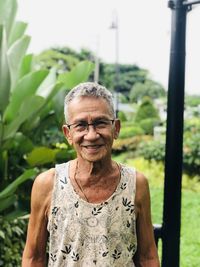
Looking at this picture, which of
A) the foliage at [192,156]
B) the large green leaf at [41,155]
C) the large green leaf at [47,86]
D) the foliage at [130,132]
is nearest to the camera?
the large green leaf at [41,155]

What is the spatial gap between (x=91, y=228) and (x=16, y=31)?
2.01 m

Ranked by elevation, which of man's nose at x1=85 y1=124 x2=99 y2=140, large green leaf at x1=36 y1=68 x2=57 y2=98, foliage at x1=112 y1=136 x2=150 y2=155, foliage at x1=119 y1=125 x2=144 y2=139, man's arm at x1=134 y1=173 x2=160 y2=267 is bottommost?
foliage at x1=112 y1=136 x2=150 y2=155

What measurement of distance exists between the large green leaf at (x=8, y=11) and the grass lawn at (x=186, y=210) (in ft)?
5.35

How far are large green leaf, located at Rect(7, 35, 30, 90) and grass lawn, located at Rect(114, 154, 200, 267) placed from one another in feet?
4.66

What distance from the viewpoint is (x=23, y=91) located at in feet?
8.27

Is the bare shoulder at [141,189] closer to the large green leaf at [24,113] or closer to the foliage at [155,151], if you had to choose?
the large green leaf at [24,113]

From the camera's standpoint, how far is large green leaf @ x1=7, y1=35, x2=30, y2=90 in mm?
2637

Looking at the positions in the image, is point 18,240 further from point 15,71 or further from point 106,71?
point 106,71

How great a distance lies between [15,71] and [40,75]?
0.38 metres

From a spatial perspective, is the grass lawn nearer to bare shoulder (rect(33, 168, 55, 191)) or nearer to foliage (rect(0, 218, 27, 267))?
foliage (rect(0, 218, 27, 267))

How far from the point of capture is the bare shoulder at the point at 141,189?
121cm

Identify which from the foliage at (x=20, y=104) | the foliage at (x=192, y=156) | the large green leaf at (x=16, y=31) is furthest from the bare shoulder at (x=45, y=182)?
the foliage at (x=192, y=156)

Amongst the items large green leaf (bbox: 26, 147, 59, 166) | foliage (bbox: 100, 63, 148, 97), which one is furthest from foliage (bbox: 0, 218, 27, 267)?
foliage (bbox: 100, 63, 148, 97)

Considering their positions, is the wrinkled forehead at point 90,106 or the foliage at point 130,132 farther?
the foliage at point 130,132
